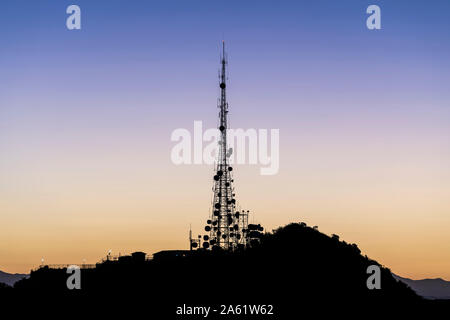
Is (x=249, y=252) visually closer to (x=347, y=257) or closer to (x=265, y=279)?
(x=265, y=279)

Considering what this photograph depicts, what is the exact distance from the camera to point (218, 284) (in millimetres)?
119000

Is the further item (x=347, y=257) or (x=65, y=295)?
(x=347, y=257)

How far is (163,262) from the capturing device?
412 ft

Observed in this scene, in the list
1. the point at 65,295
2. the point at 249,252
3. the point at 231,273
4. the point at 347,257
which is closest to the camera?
the point at 65,295

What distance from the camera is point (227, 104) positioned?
5039 inches

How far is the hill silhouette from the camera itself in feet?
373

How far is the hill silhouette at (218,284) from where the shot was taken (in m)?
114
